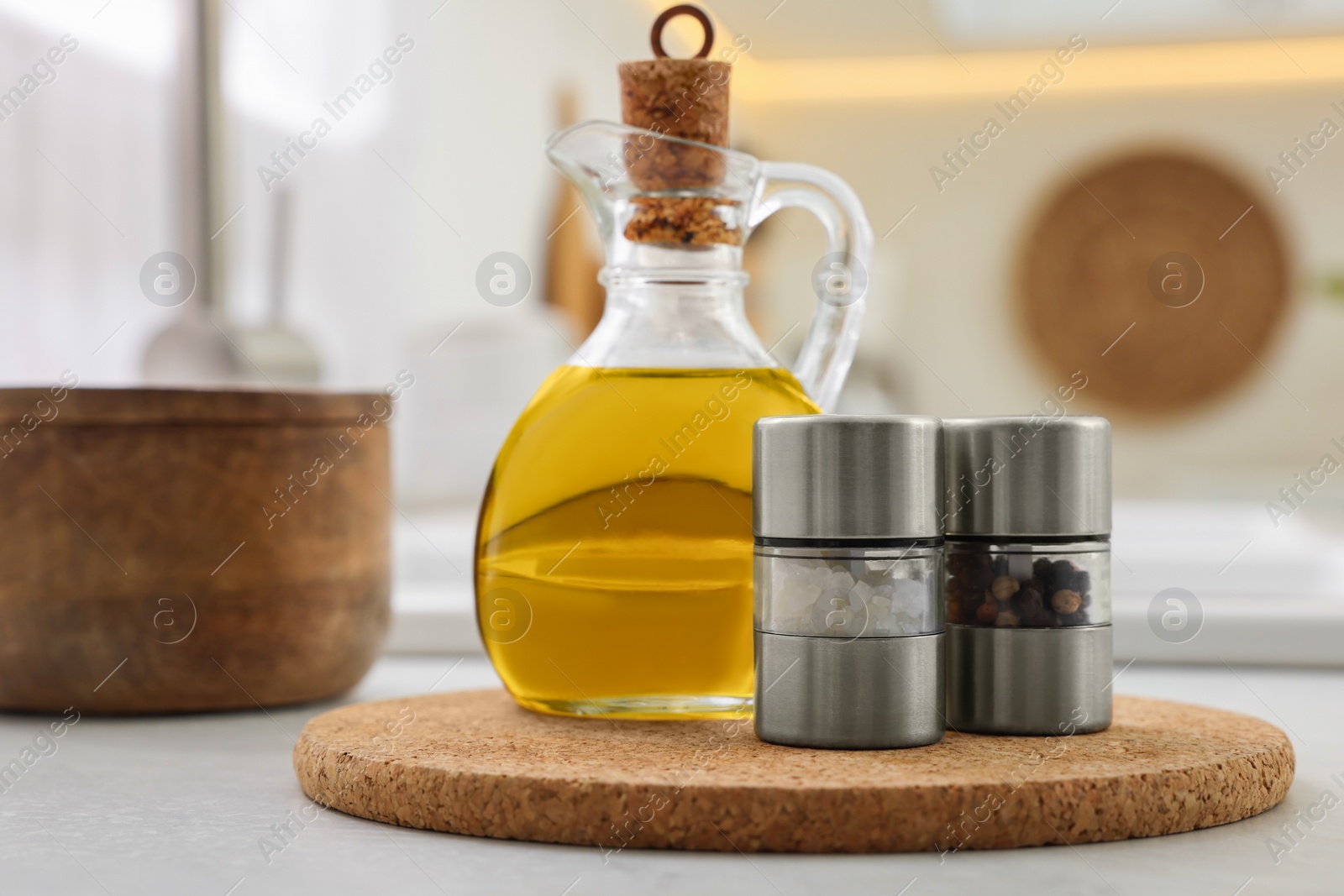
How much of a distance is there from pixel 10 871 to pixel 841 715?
282mm

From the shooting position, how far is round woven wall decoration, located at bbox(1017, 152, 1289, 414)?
428 centimetres

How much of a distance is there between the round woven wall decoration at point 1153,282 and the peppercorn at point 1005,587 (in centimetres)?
398

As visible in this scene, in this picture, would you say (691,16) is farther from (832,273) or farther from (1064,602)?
(1064,602)

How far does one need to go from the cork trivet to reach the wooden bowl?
18 centimetres

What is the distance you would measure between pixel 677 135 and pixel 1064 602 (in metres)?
0.26

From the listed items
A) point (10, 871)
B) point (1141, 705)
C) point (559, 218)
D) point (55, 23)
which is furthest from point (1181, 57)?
point (10, 871)

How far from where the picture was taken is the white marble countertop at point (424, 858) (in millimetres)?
399

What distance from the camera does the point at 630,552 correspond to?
0.58m

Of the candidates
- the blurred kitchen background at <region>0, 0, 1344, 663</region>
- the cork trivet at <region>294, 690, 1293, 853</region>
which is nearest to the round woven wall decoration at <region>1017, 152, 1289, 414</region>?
the blurred kitchen background at <region>0, 0, 1344, 663</region>

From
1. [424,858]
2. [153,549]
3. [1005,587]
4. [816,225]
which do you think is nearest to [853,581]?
[1005,587]

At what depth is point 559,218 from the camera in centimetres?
270

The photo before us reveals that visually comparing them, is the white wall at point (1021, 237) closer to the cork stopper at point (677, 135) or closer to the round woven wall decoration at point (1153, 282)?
the round woven wall decoration at point (1153, 282)

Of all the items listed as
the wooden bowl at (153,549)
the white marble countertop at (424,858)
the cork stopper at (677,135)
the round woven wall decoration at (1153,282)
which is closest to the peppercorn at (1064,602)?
the white marble countertop at (424,858)

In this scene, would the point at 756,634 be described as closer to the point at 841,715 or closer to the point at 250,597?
the point at 841,715
